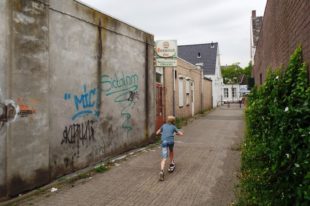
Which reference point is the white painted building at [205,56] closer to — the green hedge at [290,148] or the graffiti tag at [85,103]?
the graffiti tag at [85,103]

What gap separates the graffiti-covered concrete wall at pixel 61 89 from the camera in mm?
5914

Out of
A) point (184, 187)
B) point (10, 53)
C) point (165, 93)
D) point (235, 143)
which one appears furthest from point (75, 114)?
point (165, 93)

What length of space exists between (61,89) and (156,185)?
289 cm

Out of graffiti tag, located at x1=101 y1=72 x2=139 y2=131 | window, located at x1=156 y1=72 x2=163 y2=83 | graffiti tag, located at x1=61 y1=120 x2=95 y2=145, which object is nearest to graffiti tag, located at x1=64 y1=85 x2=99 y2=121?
graffiti tag, located at x1=61 y1=120 x2=95 y2=145

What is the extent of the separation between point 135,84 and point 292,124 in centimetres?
730

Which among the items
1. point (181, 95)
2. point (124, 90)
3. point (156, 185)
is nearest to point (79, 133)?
point (156, 185)

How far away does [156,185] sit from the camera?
6.95m

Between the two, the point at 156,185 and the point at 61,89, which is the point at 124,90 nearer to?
the point at 61,89

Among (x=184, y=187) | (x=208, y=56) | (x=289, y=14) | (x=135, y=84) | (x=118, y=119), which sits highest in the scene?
(x=208, y=56)

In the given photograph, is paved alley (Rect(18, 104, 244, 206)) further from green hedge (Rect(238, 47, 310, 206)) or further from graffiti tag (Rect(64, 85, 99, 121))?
graffiti tag (Rect(64, 85, 99, 121))

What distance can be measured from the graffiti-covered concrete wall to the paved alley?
2.17 ft

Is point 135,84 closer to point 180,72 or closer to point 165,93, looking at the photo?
point 165,93

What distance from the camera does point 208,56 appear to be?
43406 millimetres

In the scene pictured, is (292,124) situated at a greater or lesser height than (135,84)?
lesser
